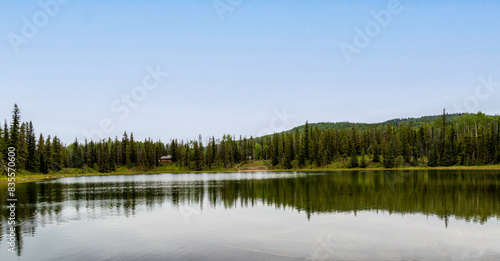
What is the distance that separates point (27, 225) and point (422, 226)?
34.5 m

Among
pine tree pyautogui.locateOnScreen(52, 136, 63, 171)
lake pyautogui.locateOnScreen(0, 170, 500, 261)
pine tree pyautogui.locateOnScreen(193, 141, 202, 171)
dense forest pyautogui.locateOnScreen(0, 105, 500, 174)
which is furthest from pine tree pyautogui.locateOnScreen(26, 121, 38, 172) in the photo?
lake pyautogui.locateOnScreen(0, 170, 500, 261)

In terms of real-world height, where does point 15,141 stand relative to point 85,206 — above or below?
above

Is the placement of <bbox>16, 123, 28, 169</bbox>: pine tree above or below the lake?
above

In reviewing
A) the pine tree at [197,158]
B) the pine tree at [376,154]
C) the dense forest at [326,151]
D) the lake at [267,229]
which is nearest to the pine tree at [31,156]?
the dense forest at [326,151]

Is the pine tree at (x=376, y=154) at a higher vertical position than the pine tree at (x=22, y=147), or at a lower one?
lower

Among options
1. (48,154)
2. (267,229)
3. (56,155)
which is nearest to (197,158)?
(56,155)

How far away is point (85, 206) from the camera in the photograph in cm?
4394

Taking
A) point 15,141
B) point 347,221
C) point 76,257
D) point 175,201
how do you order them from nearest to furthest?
point 76,257
point 347,221
point 175,201
point 15,141

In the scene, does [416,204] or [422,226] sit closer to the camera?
[422,226]

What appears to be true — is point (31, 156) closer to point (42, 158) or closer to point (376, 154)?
point (42, 158)

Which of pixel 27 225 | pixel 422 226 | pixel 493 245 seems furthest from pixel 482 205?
pixel 27 225

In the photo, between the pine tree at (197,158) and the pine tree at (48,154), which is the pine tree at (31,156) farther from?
the pine tree at (197,158)

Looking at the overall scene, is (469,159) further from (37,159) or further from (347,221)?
(37,159)

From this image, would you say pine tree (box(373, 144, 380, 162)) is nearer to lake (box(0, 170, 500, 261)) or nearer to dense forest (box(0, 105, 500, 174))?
dense forest (box(0, 105, 500, 174))
